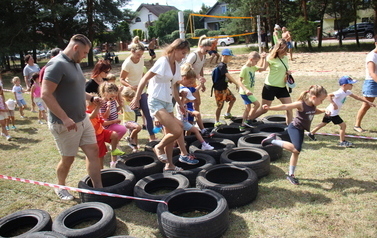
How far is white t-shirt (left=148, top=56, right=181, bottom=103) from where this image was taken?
4.27m

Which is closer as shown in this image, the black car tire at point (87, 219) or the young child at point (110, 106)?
the black car tire at point (87, 219)

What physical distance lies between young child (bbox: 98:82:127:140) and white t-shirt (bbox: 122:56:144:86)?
85 cm

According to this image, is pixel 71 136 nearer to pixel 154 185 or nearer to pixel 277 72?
pixel 154 185

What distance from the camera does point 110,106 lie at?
5121 mm

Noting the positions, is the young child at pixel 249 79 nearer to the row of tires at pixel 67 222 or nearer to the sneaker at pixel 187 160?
the sneaker at pixel 187 160

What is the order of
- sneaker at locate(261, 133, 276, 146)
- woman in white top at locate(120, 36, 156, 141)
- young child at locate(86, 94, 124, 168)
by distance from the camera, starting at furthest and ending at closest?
woman in white top at locate(120, 36, 156, 141)
sneaker at locate(261, 133, 276, 146)
young child at locate(86, 94, 124, 168)

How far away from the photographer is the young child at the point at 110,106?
196 inches

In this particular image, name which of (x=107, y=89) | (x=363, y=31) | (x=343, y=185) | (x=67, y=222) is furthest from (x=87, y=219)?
(x=363, y=31)

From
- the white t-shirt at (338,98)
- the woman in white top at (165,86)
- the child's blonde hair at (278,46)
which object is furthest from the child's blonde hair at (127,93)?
the white t-shirt at (338,98)

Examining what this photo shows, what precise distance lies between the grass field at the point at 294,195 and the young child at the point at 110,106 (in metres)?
0.94

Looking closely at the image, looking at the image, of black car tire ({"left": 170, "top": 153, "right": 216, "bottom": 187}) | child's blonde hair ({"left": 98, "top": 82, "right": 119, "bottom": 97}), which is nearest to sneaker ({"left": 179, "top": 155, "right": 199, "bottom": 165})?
black car tire ({"left": 170, "top": 153, "right": 216, "bottom": 187})

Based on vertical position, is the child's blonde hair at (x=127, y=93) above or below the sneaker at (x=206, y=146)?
above

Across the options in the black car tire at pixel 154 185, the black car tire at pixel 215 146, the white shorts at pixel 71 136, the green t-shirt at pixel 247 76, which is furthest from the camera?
the green t-shirt at pixel 247 76

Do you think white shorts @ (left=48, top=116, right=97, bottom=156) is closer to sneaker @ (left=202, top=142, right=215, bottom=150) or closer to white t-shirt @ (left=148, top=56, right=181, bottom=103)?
white t-shirt @ (left=148, top=56, right=181, bottom=103)
